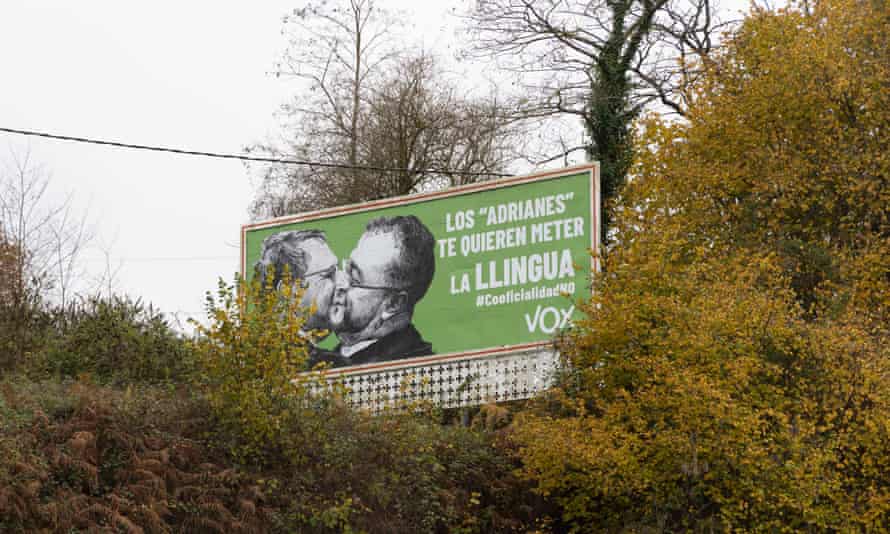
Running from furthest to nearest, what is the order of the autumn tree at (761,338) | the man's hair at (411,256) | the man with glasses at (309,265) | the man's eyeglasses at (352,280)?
the man with glasses at (309,265)
the man's eyeglasses at (352,280)
the man's hair at (411,256)
the autumn tree at (761,338)

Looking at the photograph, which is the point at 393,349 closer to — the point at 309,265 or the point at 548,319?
the point at 309,265

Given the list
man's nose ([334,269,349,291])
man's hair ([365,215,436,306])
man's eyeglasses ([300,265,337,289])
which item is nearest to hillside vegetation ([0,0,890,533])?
man's hair ([365,215,436,306])

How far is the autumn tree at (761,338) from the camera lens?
18391 mm

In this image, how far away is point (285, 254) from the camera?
89.0 feet

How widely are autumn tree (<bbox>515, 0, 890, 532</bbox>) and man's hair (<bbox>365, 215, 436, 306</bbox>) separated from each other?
3.75m

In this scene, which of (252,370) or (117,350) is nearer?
(252,370)

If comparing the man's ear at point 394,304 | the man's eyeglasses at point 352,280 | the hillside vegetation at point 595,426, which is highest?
the man's eyeglasses at point 352,280

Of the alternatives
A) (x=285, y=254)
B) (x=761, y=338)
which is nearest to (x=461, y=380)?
(x=285, y=254)

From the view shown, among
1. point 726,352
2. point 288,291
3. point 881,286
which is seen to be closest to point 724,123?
point 881,286

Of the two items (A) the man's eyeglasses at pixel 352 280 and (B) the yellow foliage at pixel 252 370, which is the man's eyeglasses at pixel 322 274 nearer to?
(A) the man's eyeglasses at pixel 352 280

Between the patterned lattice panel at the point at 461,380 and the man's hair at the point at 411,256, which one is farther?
the man's hair at the point at 411,256

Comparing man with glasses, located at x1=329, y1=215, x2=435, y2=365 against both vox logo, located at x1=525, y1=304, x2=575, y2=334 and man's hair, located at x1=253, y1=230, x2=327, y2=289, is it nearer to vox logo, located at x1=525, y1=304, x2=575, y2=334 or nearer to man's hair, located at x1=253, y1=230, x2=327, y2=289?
man's hair, located at x1=253, y1=230, x2=327, y2=289

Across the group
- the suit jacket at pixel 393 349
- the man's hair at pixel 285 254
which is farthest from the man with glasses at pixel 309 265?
the suit jacket at pixel 393 349

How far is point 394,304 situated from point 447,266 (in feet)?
4.32
